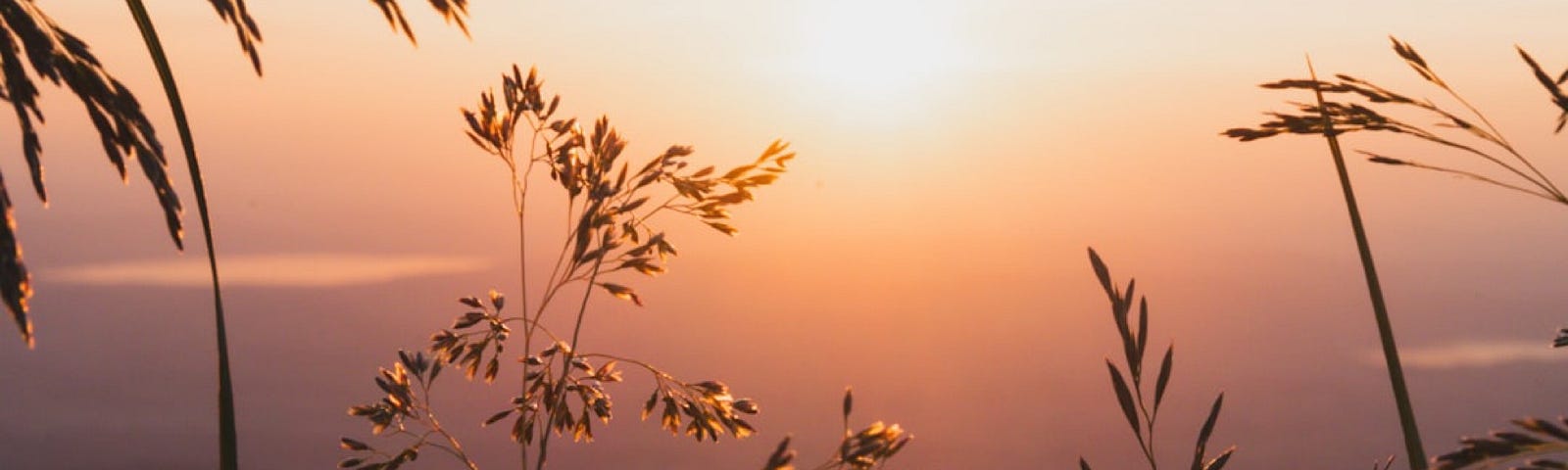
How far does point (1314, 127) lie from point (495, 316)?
1753mm

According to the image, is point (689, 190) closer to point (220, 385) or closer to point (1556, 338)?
point (220, 385)

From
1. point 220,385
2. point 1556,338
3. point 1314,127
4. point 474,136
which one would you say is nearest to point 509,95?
point 474,136

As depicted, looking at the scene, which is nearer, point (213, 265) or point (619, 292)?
point (213, 265)

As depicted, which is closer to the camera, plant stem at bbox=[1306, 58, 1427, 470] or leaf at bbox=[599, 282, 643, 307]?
plant stem at bbox=[1306, 58, 1427, 470]

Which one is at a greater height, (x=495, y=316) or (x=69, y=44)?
(x=69, y=44)

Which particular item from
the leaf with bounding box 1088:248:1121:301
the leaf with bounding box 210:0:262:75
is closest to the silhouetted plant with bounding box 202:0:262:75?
the leaf with bounding box 210:0:262:75

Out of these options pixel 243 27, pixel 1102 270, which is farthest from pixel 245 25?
pixel 1102 270

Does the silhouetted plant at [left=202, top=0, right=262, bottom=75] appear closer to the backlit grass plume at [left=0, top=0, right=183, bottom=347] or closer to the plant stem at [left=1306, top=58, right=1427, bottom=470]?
the backlit grass plume at [left=0, top=0, right=183, bottom=347]

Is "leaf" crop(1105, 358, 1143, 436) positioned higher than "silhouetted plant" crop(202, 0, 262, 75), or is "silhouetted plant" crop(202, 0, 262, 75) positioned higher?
"silhouetted plant" crop(202, 0, 262, 75)

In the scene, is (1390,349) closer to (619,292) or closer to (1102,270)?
(1102,270)

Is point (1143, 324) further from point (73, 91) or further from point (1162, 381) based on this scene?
point (73, 91)

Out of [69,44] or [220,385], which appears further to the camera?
[69,44]

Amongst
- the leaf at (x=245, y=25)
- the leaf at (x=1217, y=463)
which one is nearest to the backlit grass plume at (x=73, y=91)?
the leaf at (x=245, y=25)

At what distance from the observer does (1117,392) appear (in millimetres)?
1979
